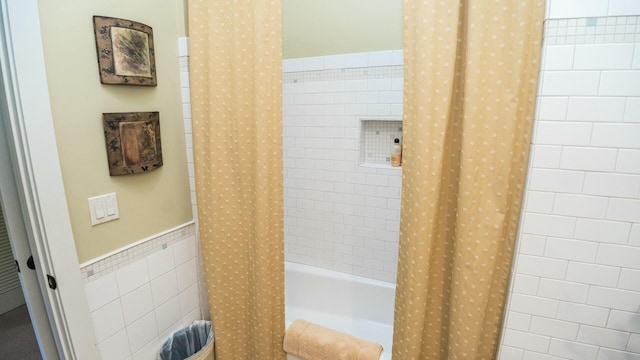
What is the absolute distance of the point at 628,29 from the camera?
2.84ft

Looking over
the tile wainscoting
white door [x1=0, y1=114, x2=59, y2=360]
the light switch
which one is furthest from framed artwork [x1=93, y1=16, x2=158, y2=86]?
the tile wainscoting

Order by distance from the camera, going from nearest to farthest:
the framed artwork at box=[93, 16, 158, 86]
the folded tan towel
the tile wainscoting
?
the framed artwork at box=[93, 16, 158, 86] → the tile wainscoting → the folded tan towel

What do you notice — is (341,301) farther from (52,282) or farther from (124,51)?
(124,51)

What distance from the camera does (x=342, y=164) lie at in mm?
2234

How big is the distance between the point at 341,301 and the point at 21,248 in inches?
74.8

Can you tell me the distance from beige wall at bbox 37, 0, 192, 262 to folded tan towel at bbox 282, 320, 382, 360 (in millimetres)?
869

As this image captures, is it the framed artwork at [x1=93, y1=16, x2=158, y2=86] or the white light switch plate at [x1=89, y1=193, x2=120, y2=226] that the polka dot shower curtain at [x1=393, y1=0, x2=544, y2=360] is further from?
the white light switch plate at [x1=89, y1=193, x2=120, y2=226]

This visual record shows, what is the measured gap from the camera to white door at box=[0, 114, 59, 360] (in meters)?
1.08

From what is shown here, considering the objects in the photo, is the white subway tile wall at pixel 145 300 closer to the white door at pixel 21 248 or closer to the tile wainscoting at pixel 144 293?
the tile wainscoting at pixel 144 293

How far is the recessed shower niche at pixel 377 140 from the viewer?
2.14 m

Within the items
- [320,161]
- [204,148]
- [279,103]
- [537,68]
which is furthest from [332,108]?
[537,68]

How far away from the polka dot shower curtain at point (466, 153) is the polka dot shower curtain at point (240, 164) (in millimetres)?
591

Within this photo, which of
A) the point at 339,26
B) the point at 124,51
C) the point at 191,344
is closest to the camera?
the point at 124,51

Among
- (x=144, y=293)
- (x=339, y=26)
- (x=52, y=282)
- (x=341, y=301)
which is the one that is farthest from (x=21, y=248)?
Result: (x=339, y=26)
